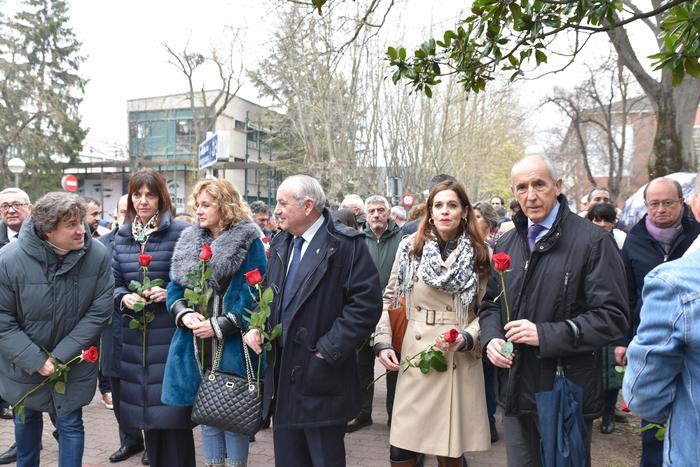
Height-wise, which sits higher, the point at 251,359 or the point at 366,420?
the point at 251,359

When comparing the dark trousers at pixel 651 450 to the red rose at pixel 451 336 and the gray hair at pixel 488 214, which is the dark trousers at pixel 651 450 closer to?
the red rose at pixel 451 336

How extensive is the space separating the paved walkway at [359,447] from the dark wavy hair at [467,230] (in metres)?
2.00

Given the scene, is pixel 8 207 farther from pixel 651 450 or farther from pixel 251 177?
pixel 251 177

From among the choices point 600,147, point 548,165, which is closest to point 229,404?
point 548,165

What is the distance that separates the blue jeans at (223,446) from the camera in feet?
12.7

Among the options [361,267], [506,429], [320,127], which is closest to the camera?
[506,429]

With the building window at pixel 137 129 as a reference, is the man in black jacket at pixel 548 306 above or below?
below

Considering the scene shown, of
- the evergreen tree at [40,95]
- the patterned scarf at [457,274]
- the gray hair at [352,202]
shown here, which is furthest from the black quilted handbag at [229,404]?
the evergreen tree at [40,95]

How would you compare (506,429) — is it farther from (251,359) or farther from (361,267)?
(251,359)

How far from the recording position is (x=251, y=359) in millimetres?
3812

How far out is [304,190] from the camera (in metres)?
3.54

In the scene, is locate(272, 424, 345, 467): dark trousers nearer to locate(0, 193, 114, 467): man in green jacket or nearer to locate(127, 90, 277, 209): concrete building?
locate(0, 193, 114, 467): man in green jacket

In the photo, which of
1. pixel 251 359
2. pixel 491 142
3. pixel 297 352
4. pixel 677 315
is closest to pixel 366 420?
pixel 251 359

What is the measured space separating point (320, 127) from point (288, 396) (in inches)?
739
